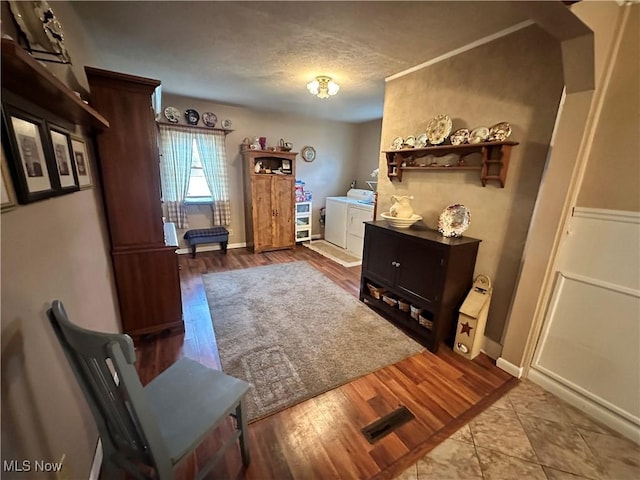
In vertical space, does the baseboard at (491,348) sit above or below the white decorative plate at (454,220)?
below

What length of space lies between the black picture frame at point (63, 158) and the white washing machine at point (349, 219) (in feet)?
11.7

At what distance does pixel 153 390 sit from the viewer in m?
1.17

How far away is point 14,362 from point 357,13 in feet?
7.74

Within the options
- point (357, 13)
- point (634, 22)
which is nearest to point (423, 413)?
point (634, 22)

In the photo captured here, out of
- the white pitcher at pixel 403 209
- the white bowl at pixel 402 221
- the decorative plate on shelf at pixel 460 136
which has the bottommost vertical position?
the white bowl at pixel 402 221

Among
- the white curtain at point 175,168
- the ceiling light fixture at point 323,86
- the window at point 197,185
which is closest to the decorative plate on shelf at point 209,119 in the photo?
the white curtain at point 175,168

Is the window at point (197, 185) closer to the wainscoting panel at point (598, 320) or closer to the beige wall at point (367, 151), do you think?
the beige wall at point (367, 151)

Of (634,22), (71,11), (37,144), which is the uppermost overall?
(71,11)

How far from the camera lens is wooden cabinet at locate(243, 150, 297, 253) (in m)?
4.34

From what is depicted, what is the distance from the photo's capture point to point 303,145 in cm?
511

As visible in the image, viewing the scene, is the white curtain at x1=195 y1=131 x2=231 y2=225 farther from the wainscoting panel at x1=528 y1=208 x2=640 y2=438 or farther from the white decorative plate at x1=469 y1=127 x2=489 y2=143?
the wainscoting panel at x1=528 y1=208 x2=640 y2=438

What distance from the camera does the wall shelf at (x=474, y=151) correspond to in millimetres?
1892

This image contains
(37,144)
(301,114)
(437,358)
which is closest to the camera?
(37,144)

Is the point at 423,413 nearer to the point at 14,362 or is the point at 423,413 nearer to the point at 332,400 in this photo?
the point at 332,400
